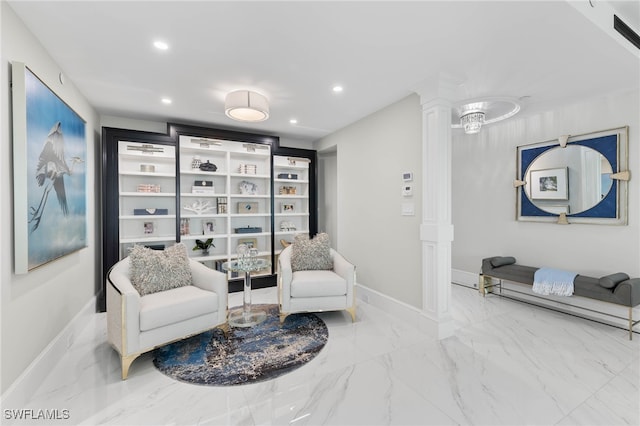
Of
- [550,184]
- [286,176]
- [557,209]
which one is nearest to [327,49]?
[286,176]

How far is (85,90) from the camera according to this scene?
301cm

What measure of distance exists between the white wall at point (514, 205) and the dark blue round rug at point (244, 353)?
120 inches

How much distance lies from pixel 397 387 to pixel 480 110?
3.31 metres

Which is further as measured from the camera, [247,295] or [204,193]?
[204,193]

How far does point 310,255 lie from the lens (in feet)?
11.7

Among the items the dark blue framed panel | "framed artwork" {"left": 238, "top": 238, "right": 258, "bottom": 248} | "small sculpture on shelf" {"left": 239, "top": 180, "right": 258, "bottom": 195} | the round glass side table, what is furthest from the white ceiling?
"framed artwork" {"left": 238, "top": 238, "right": 258, "bottom": 248}

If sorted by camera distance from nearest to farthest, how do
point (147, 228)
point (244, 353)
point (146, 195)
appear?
1. point (244, 353)
2. point (146, 195)
3. point (147, 228)

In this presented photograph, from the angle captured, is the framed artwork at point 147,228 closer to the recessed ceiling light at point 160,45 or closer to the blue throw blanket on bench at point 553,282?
the recessed ceiling light at point 160,45

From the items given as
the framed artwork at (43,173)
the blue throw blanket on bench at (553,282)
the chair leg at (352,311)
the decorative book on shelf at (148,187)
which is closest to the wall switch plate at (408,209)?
the chair leg at (352,311)

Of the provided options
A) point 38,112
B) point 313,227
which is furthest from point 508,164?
point 38,112

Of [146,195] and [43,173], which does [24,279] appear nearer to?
[43,173]

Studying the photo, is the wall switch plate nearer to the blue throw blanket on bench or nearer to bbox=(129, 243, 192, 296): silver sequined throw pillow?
the blue throw blanket on bench

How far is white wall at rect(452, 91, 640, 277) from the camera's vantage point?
A: 9.96ft

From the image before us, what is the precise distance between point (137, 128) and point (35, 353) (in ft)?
9.90
